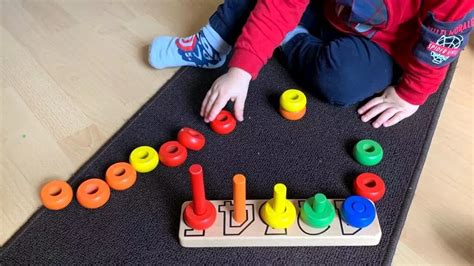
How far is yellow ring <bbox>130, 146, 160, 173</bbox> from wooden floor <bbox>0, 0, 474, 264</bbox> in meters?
0.10

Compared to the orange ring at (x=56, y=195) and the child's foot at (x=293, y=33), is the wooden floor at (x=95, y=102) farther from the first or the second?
the child's foot at (x=293, y=33)

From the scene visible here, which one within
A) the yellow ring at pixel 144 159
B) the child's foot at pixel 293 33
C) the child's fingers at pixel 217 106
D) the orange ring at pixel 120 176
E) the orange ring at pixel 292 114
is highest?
the child's foot at pixel 293 33

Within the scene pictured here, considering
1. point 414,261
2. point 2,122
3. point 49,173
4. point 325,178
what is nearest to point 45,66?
point 2,122

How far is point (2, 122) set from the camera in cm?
94

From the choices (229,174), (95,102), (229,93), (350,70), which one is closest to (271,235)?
(229,174)

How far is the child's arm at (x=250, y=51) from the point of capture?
837mm

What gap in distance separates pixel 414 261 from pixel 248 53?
43 centimetres

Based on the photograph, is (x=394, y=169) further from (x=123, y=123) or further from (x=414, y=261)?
(x=123, y=123)

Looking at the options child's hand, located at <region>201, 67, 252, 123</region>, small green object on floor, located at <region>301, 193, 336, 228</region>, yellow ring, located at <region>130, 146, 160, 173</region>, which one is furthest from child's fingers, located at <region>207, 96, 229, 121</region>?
small green object on floor, located at <region>301, 193, 336, 228</region>

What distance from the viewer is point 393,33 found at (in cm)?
88

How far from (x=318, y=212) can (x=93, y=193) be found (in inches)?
14.2

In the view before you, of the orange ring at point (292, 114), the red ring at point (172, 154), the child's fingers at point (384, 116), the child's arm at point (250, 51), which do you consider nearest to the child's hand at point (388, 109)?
the child's fingers at point (384, 116)

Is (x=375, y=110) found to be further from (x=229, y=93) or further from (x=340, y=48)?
(x=229, y=93)

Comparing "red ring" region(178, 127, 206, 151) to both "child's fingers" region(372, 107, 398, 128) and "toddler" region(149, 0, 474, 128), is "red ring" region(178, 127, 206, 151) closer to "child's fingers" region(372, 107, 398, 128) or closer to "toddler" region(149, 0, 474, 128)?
"toddler" region(149, 0, 474, 128)
